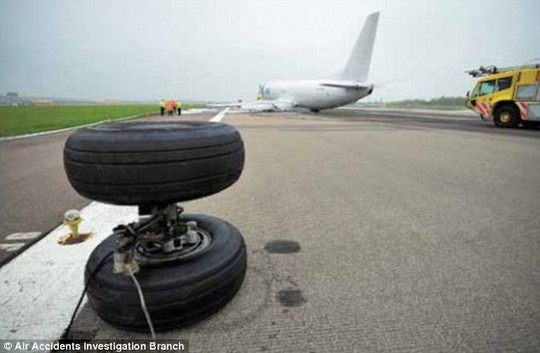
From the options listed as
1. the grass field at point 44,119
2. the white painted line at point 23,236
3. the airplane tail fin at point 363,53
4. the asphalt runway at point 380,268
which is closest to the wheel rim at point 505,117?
the asphalt runway at point 380,268

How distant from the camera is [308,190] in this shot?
A: 14.9ft

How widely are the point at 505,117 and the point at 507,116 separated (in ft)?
0.35

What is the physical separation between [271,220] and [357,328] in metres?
1.74

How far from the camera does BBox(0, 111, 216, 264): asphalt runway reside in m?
2.88

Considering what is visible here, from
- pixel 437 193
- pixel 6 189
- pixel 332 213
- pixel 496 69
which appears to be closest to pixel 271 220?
pixel 332 213

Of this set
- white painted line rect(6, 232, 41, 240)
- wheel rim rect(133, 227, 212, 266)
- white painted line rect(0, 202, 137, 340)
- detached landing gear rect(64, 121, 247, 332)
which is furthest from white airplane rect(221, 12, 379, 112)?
detached landing gear rect(64, 121, 247, 332)

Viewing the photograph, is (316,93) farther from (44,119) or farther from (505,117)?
(44,119)

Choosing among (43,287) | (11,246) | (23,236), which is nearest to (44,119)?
(23,236)

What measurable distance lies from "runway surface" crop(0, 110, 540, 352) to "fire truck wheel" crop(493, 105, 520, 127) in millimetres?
12335

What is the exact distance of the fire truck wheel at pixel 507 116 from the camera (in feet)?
48.8

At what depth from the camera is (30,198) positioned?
4.04m

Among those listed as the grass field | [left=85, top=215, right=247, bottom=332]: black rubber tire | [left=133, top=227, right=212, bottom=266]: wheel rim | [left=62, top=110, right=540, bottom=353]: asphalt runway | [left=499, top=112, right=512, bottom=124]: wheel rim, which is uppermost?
[left=499, top=112, right=512, bottom=124]: wheel rim

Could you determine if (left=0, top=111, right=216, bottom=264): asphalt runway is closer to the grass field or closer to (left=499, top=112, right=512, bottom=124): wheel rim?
the grass field

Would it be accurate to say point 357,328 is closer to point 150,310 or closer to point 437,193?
point 150,310
